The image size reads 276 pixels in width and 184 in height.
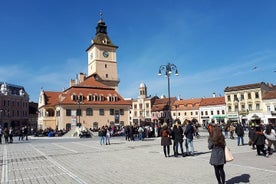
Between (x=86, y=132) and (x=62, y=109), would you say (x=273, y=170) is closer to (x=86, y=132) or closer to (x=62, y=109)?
(x=86, y=132)

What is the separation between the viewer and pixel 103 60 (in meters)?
76.4

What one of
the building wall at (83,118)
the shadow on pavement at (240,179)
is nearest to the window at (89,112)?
the building wall at (83,118)

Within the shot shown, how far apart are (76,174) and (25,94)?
92643mm

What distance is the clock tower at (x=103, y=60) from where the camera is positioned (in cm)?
7538

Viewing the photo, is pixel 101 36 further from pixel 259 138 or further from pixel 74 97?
pixel 259 138

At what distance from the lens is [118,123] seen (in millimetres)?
58000

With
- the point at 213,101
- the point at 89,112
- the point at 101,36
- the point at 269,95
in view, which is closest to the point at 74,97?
the point at 89,112

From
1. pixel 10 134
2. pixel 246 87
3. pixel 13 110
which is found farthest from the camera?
pixel 13 110

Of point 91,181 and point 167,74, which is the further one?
point 167,74

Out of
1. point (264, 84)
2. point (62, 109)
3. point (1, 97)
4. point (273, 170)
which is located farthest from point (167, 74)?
point (1, 97)

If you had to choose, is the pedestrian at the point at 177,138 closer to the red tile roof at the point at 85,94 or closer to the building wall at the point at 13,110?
the red tile roof at the point at 85,94

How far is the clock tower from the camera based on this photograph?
247 feet

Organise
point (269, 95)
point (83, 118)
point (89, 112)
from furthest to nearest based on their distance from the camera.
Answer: point (269, 95)
point (89, 112)
point (83, 118)

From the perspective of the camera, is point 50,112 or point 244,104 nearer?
point 50,112
